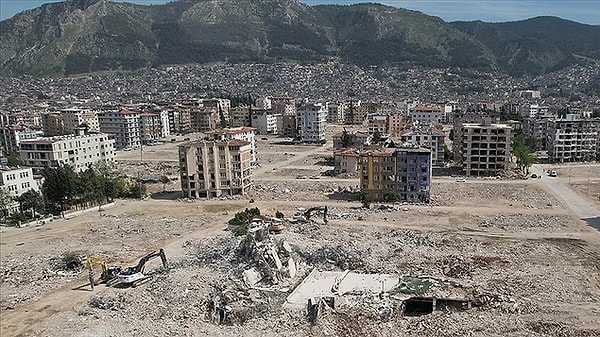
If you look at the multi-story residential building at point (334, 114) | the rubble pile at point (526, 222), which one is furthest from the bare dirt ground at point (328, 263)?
the multi-story residential building at point (334, 114)

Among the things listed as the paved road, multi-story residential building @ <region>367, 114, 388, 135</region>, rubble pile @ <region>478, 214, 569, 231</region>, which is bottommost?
the paved road

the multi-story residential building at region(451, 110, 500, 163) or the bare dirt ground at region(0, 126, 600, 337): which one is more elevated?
the multi-story residential building at region(451, 110, 500, 163)

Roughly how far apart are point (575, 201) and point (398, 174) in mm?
18483

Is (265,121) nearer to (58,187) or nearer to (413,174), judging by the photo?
(413,174)

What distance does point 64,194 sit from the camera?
50.6 meters

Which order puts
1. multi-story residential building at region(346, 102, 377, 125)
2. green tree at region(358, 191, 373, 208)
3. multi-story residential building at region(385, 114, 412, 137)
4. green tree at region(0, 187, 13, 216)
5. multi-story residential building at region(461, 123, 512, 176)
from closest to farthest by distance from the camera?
1. green tree at region(0, 187, 13, 216)
2. green tree at region(358, 191, 373, 208)
3. multi-story residential building at region(461, 123, 512, 176)
4. multi-story residential building at region(385, 114, 412, 137)
5. multi-story residential building at region(346, 102, 377, 125)

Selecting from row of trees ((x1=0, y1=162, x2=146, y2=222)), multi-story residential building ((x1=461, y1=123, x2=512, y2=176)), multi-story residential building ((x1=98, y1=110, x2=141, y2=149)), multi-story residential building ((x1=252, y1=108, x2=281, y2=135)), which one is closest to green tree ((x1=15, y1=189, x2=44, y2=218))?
row of trees ((x1=0, y1=162, x2=146, y2=222))

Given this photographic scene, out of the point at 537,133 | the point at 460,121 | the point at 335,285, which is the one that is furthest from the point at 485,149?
the point at 335,285

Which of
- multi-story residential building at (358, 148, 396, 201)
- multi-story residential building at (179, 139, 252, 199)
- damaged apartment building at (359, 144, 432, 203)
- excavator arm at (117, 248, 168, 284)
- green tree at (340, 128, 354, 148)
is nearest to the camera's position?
excavator arm at (117, 248, 168, 284)

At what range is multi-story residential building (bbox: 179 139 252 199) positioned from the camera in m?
56.8

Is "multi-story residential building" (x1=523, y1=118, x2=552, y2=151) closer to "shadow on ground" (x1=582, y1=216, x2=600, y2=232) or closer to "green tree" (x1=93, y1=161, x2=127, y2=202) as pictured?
"shadow on ground" (x1=582, y1=216, x2=600, y2=232)

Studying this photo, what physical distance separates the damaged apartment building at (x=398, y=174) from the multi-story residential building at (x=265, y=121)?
71.1 metres

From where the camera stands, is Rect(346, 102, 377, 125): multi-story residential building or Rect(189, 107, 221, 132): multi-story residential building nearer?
Rect(189, 107, 221, 132): multi-story residential building

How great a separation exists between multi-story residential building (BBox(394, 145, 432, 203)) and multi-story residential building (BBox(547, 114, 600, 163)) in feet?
110
